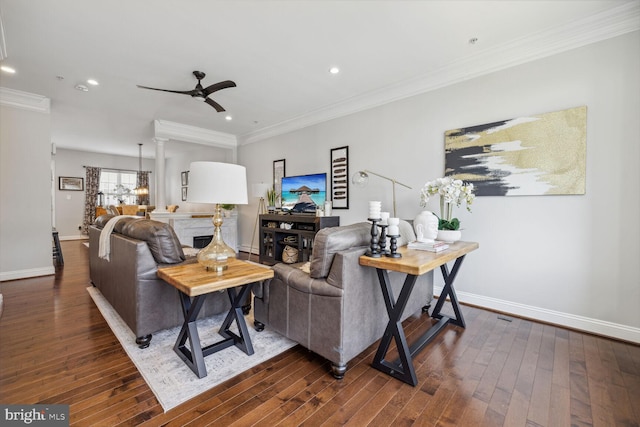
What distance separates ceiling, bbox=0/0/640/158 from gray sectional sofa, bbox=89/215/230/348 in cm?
182

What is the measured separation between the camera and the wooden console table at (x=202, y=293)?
169 cm

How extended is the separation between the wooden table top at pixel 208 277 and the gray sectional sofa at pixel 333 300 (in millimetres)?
271

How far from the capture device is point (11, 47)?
276 cm

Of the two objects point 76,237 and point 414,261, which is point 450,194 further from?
point 76,237

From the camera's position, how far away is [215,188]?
1789 millimetres

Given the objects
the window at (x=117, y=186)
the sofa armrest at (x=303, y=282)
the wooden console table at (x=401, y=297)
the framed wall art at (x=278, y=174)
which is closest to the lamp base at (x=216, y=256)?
the sofa armrest at (x=303, y=282)

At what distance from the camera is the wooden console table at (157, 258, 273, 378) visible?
5.53 ft

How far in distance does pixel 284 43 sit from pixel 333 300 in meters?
2.52

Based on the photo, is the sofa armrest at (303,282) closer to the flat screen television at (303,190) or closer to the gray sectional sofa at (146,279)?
the gray sectional sofa at (146,279)

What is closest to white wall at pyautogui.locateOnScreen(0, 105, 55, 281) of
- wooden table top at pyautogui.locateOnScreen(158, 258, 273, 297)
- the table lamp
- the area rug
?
the area rug

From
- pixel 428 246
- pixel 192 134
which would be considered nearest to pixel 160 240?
pixel 428 246

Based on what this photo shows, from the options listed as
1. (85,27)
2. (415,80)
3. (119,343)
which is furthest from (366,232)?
(85,27)

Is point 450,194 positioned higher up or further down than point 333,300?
higher up

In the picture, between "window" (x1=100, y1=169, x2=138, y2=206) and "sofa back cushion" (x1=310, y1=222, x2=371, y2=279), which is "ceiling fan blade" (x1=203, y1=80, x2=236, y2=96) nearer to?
"sofa back cushion" (x1=310, y1=222, x2=371, y2=279)
